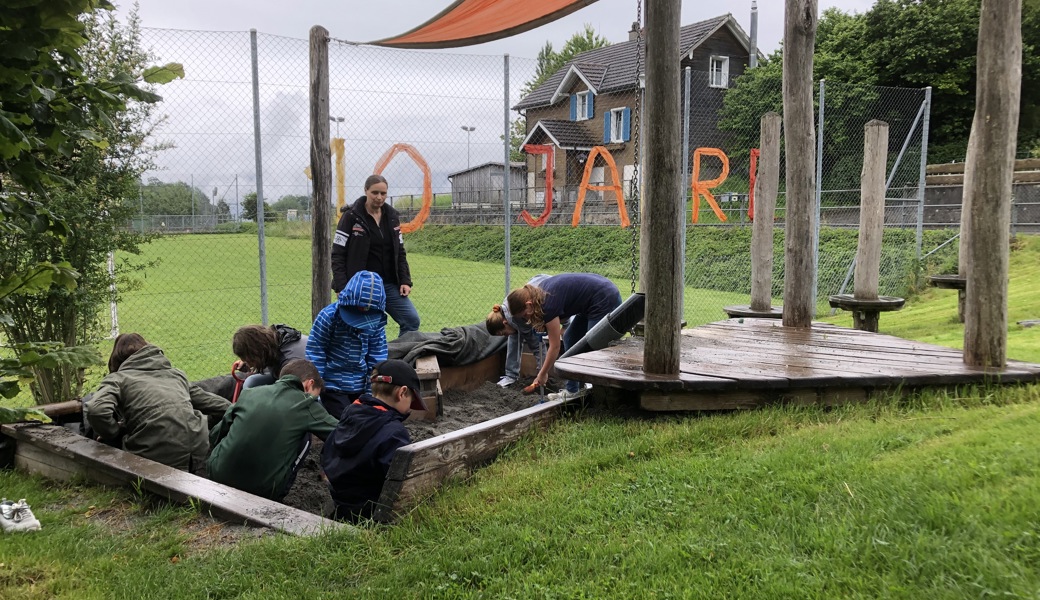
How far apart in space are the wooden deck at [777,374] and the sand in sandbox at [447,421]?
1092mm

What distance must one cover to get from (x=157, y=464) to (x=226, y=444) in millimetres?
430

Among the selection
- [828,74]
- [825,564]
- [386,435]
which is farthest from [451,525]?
[828,74]

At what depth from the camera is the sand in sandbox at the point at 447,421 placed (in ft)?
14.5

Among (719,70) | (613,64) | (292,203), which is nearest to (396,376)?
(292,203)

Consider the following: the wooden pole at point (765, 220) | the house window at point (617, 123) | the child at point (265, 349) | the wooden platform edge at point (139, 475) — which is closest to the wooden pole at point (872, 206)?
the wooden pole at point (765, 220)

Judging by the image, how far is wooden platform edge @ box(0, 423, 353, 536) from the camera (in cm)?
342

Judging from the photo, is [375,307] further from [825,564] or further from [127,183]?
[825,564]

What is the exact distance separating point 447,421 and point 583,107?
2094cm

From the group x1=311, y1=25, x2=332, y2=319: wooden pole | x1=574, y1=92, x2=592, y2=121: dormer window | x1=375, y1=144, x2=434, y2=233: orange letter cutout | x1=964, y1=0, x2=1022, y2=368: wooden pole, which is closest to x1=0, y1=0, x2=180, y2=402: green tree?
x1=311, y1=25, x2=332, y2=319: wooden pole

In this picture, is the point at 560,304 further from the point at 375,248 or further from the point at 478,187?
the point at 478,187

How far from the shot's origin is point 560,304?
6117 millimetres

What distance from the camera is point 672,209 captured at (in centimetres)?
442

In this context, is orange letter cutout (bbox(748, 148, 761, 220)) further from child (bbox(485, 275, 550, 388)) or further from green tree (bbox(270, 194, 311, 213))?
Result: green tree (bbox(270, 194, 311, 213))

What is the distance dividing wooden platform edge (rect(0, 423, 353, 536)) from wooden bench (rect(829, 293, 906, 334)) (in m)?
5.86
